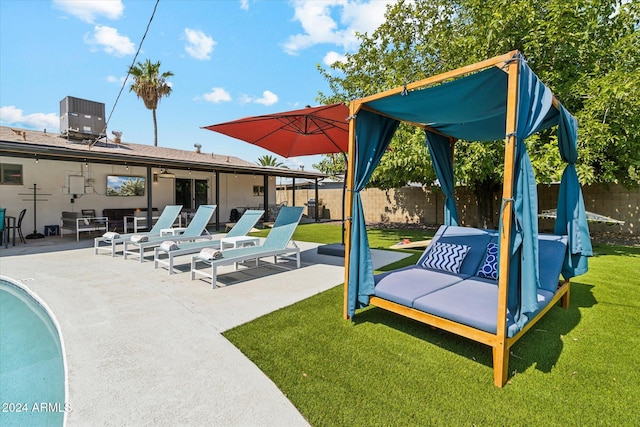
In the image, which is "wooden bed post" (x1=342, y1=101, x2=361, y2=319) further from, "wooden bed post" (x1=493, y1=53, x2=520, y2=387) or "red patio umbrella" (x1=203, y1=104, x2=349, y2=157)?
"wooden bed post" (x1=493, y1=53, x2=520, y2=387)

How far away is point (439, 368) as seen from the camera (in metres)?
2.74

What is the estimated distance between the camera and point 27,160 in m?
10.7

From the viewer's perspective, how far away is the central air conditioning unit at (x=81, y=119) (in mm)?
12258

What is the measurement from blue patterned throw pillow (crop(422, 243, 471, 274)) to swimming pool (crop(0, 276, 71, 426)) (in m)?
4.12

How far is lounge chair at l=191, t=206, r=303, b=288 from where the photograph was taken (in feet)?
17.2

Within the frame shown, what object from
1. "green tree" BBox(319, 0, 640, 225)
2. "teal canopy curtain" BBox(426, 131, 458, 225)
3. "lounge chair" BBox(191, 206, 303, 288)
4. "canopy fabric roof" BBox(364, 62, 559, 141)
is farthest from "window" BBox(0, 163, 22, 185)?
"teal canopy curtain" BBox(426, 131, 458, 225)

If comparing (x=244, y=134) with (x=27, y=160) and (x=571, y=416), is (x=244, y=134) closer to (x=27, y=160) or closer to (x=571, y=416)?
(x=571, y=416)

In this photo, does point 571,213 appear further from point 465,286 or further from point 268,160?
point 268,160

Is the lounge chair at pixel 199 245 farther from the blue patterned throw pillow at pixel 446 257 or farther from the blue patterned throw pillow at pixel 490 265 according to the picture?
the blue patterned throw pillow at pixel 490 265

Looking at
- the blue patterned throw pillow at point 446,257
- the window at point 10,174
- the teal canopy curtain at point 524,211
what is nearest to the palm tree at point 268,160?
the window at point 10,174

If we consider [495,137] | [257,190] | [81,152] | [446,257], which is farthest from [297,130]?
[257,190]

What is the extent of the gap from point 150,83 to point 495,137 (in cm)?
2606

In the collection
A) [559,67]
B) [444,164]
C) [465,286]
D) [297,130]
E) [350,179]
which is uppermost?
[559,67]

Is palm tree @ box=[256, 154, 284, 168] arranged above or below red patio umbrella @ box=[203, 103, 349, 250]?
above
